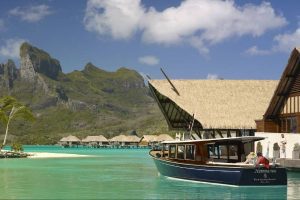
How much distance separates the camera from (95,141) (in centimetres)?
14238

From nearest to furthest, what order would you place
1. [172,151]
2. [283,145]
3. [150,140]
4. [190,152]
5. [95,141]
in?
[190,152]
[172,151]
[283,145]
[150,140]
[95,141]

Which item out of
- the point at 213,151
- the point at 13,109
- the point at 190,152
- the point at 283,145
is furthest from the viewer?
the point at 13,109

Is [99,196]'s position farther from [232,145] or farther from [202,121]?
[202,121]

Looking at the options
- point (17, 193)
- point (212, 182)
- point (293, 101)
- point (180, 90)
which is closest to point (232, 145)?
point (212, 182)

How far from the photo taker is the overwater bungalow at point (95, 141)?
140462 millimetres

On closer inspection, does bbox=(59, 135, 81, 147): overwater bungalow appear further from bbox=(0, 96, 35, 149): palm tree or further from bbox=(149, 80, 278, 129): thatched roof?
bbox=(149, 80, 278, 129): thatched roof

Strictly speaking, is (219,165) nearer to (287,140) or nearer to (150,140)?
(287,140)

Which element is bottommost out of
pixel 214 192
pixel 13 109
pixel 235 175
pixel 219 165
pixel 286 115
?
pixel 214 192

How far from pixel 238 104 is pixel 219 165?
18.0 meters

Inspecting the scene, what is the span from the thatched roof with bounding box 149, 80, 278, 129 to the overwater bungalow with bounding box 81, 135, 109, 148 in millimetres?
100406

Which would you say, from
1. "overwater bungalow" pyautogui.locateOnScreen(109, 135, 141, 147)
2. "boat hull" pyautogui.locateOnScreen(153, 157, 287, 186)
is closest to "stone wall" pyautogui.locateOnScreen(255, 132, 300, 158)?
"boat hull" pyautogui.locateOnScreen(153, 157, 287, 186)

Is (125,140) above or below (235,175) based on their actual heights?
above

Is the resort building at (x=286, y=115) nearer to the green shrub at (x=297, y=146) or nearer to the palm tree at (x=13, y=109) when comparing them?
the green shrub at (x=297, y=146)

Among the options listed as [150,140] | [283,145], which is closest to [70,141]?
[150,140]
